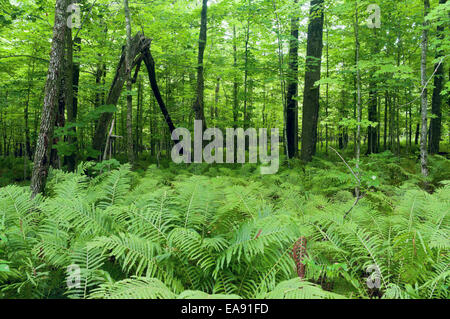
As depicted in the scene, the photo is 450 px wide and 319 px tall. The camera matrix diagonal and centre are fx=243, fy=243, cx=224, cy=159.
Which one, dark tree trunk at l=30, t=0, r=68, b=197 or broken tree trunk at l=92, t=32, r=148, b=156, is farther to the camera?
broken tree trunk at l=92, t=32, r=148, b=156

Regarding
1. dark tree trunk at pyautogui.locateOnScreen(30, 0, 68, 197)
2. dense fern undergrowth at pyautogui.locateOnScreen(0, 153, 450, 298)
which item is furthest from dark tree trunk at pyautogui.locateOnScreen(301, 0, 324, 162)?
dark tree trunk at pyautogui.locateOnScreen(30, 0, 68, 197)

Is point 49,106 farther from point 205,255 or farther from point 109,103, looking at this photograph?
point 205,255

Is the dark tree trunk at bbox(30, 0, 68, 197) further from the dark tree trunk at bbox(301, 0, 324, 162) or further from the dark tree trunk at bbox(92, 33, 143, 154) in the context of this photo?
the dark tree trunk at bbox(301, 0, 324, 162)

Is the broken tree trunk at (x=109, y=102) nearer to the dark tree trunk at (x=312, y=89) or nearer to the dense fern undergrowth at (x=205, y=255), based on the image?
the dense fern undergrowth at (x=205, y=255)

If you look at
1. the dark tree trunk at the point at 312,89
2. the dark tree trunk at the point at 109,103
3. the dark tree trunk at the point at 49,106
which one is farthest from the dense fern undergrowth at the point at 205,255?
the dark tree trunk at the point at 312,89

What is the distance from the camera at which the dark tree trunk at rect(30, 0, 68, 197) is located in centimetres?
363

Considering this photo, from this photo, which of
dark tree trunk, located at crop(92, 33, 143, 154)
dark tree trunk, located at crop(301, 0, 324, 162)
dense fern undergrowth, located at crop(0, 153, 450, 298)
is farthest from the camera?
dark tree trunk, located at crop(301, 0, 324, 162)

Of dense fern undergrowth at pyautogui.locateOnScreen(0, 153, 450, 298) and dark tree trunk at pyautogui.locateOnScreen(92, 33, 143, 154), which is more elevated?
dark tree trunk at pyautogui.locateOnScreen(92, 33, 143, 154)

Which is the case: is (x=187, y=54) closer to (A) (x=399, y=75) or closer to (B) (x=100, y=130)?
(B) (x=100, y=130)

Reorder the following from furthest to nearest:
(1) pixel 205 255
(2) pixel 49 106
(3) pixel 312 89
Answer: (3) pixel 312 89 < (2) pixel 49 106 < (1) pixel 205 255

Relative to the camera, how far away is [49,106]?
12.0 ft

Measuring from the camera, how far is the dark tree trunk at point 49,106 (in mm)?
3633

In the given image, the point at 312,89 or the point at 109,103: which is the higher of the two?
the point at 312,89

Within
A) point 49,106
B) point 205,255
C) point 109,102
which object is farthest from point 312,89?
point 205,255
